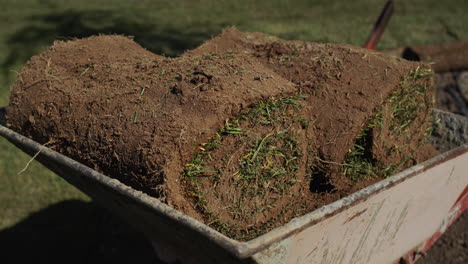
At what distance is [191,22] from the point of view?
768 cm

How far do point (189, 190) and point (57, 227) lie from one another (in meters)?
2.42

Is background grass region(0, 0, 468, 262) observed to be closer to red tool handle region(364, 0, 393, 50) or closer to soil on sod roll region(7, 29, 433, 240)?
soil on sod roll region(7, 29, 433, 240)

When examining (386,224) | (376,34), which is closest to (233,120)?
(386,224)

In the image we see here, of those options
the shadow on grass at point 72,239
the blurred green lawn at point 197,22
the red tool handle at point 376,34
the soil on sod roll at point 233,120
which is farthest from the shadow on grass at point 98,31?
the soil on sod roll at point 233,120

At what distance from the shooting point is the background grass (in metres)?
6.25

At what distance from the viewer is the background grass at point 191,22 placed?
20.5 feet

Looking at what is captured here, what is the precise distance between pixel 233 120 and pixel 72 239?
7.77 ft

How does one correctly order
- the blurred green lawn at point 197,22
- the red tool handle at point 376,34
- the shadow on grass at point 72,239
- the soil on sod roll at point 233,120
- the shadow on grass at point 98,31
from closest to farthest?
the soil on sod roll at point 233,120 < the shadow on grass at point 72,239 < the red tool handle at point 376,34 < the shadow on grass at point 98,31 < the blurred green lawn at point 197,22

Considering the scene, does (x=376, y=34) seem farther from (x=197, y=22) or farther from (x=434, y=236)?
(x=197, y=22)

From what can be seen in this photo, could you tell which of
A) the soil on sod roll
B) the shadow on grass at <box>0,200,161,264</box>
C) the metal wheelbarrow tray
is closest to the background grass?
the shadow on grass at <box>0,200,161,264</box>

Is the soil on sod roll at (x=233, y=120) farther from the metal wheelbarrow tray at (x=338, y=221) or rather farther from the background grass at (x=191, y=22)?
the background grass at (x=191, y=22)

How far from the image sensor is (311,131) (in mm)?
2082

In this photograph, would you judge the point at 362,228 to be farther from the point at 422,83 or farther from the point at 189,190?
the point at 422,83

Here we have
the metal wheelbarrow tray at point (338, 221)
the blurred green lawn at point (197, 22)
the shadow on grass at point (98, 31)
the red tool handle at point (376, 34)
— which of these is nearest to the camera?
the metal wheelbarrow tray at point (338, 221)
